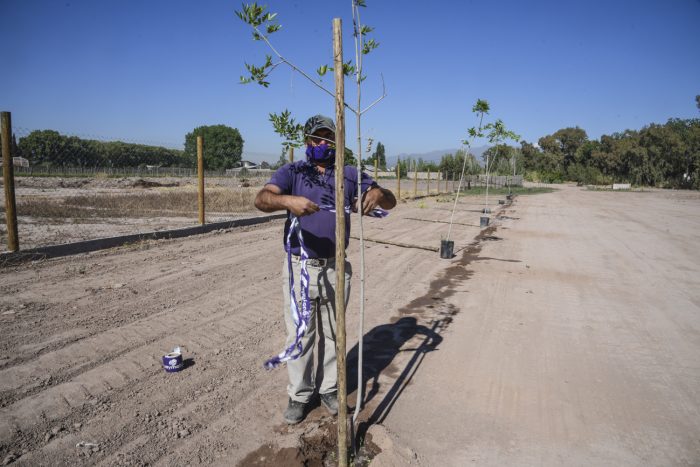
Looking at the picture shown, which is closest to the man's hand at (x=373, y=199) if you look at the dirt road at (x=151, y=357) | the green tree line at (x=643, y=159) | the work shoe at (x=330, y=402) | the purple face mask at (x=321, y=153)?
the purple face mask at (x=321, y=153)

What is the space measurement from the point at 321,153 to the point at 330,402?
1.71m

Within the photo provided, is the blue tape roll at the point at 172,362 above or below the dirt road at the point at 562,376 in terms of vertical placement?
above

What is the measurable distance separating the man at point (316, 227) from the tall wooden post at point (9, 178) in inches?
213

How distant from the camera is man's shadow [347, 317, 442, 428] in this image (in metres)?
3.29

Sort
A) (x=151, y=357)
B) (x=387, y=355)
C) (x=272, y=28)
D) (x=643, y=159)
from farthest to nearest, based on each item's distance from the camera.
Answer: (x=643, y=159) → (x=387, y=355) → (x=151, y=357) → (x=272, y=28)

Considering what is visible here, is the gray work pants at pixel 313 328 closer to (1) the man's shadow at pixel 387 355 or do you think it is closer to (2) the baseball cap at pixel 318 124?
(1) the man's shadow at pixel 387 355

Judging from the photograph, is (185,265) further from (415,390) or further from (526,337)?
(526,337)

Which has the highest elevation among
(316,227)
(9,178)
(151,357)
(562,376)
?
(9,178)

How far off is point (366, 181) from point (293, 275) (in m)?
0.78

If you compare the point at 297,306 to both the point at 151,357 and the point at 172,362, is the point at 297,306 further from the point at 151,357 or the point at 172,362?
the point at 151,357

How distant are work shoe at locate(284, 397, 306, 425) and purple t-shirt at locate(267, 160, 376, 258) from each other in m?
1.03

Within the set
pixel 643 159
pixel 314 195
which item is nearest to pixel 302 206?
pixel 314 195

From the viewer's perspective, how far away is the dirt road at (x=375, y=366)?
2.67 metres

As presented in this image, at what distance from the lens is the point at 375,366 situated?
12.5 ft
